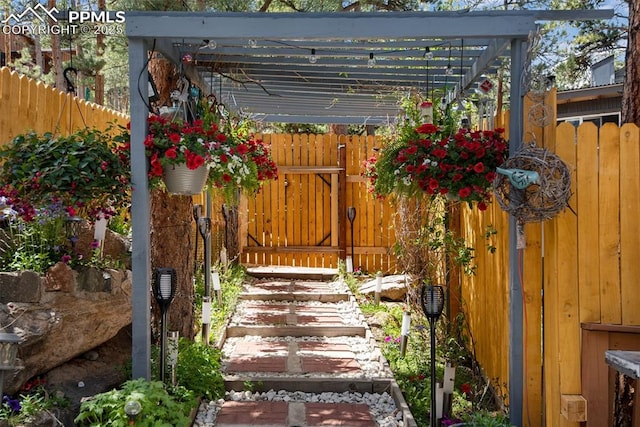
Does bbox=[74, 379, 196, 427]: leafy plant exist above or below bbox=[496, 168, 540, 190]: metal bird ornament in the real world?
below

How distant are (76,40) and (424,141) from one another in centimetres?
960

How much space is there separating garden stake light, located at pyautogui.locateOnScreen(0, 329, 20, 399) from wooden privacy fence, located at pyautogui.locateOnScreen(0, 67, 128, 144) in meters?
1.81

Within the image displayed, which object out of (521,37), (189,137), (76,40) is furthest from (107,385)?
(76,40)

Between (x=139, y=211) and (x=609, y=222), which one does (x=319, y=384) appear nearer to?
(x=139, y=211)

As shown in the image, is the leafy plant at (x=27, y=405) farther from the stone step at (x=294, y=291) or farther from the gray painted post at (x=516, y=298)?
the stone step at (x=294, y=291)

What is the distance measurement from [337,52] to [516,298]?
216 centimetres

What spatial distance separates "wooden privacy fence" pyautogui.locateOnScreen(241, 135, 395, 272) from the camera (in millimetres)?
9047

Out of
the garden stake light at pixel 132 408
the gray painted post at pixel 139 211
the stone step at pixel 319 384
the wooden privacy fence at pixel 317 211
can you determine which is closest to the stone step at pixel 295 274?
the wooden privacy fence at pixel 317 211

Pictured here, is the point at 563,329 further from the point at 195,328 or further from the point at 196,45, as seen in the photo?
the point at 195,328

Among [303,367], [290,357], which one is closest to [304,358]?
[290,357]

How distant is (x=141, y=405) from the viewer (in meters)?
2.99

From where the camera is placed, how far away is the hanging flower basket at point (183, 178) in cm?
346

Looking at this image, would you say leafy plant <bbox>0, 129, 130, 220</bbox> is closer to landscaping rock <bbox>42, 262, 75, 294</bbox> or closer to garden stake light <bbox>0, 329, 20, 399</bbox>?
landscaping rock <bbox>42, 262, 75, 294</bbox>

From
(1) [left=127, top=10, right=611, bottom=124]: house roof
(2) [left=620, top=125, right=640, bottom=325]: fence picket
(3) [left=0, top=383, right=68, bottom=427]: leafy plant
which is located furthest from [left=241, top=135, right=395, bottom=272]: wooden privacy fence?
(2) [left=620, top=125, right=640, bottom=325]: fence picket
